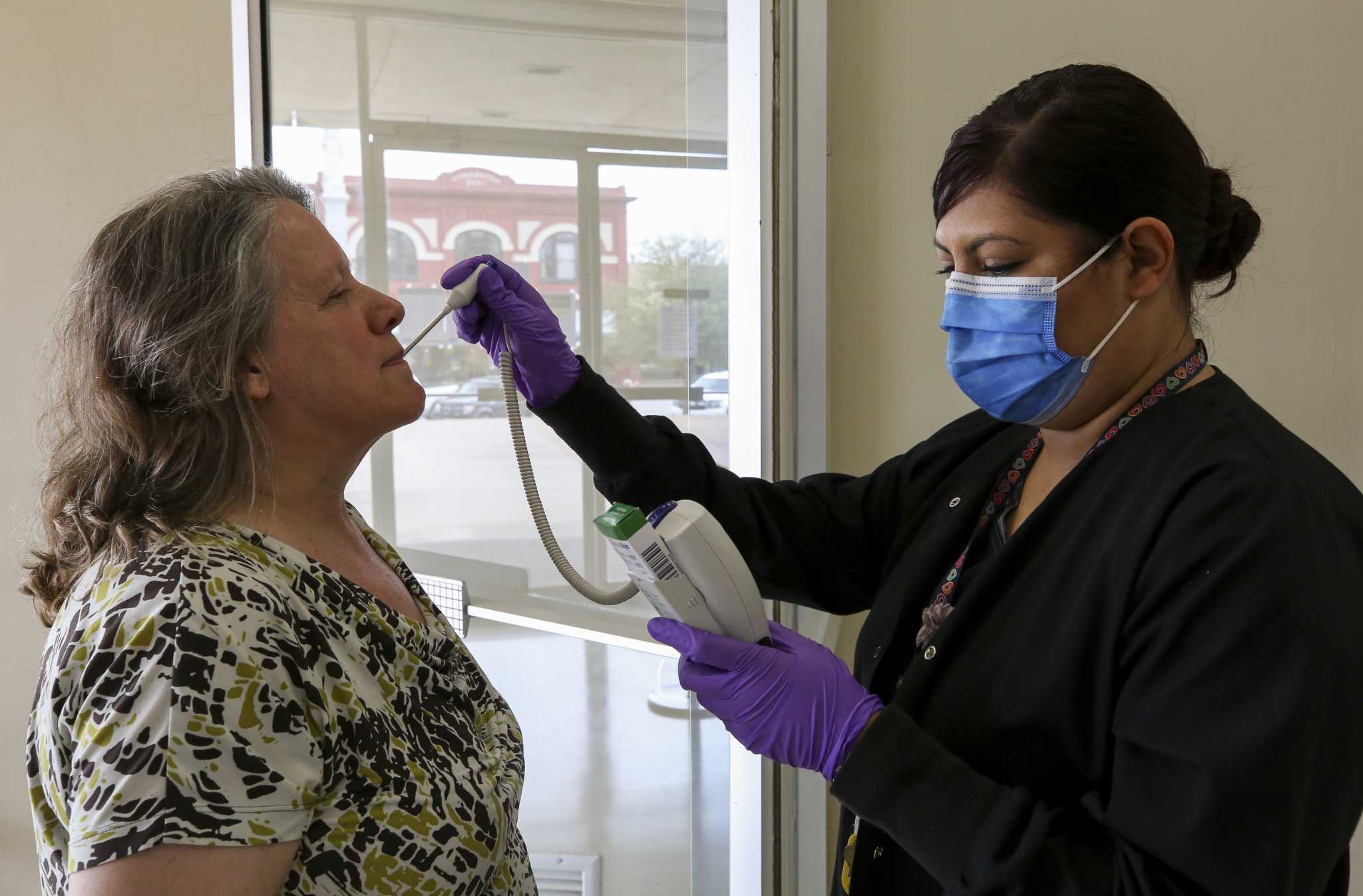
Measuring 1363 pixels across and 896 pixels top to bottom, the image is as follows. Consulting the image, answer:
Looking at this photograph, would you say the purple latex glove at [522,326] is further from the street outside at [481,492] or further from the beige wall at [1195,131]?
the beige wall at [1195,131]

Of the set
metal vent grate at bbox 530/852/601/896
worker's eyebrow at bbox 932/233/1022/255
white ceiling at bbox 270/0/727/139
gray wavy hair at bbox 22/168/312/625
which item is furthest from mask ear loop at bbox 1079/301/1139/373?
metal vent grate at bbox 530/852/601/896

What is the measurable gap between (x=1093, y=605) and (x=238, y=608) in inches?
29.0

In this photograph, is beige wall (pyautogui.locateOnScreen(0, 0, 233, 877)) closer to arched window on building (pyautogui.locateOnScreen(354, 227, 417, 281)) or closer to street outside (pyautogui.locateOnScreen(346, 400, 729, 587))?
arched window on building (pyautogui.locateOnScreen(354, 227, 417, 281))

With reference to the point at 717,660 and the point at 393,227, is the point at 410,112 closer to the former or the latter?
the point at 393,227

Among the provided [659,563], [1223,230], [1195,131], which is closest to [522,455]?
[659,563]

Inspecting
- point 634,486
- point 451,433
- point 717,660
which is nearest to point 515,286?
point 634,486

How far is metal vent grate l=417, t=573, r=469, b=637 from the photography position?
2.02 metres

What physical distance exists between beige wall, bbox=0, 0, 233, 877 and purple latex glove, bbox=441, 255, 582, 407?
59.9 inches

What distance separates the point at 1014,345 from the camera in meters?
1.01

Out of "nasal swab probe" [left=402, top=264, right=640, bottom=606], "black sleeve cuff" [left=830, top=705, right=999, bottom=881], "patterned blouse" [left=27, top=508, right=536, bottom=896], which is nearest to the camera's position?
"patterned blouse" [left=27, top=508, right=536, bottom=896]

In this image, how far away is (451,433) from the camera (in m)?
2.03

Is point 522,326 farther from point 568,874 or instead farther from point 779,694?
point 568,874

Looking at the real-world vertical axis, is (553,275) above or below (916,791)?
above

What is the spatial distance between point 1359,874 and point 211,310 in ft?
5.67
